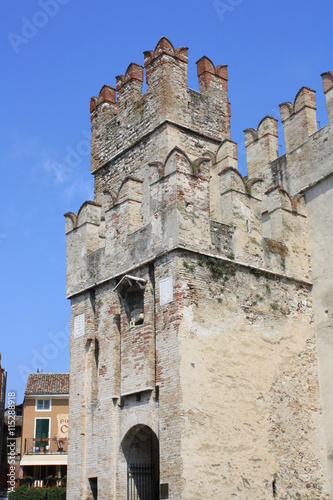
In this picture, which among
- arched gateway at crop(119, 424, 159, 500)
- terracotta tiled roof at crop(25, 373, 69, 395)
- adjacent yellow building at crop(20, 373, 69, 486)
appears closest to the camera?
arched gateway at crop(119, 424, 159, 500)

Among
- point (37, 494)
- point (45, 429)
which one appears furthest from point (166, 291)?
point (45, 429)

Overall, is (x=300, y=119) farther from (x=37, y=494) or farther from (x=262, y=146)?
(x=37, y=494)

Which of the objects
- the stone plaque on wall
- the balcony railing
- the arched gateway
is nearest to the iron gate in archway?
the arched gateway

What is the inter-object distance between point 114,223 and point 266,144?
4803 mm

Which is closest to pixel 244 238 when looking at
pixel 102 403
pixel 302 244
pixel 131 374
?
pixel 302 244

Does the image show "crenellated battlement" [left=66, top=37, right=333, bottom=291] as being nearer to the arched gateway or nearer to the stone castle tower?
the stone castle tower

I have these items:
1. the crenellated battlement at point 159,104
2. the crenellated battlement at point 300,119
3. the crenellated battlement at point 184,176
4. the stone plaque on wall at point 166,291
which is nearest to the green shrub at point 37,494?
the crenellated battlement at point 184,176

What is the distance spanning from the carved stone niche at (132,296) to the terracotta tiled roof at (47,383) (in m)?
23.7

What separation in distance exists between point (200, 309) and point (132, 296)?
2051 millimetres

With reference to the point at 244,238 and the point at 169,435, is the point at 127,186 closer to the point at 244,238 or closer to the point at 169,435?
the point at 244,238

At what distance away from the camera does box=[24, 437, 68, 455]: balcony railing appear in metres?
34.4

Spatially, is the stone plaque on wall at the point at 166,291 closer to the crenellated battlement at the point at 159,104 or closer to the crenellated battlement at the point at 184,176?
the crenellated battlement at the point at 184,176

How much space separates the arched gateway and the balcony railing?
71.3 feet

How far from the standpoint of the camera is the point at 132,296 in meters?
14.4
